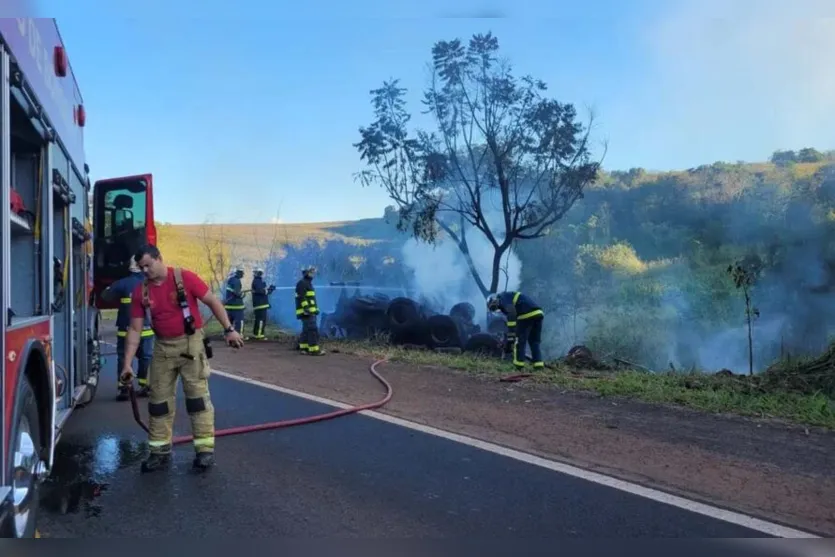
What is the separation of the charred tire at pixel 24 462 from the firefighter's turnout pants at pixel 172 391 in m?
1.44

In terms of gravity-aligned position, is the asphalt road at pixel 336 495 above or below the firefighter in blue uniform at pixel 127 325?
below

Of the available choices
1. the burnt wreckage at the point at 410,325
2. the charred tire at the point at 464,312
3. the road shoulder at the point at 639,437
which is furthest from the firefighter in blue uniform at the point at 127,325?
the charred tire at the point at 464,312

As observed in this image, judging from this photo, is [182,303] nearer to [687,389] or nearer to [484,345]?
[687,389]

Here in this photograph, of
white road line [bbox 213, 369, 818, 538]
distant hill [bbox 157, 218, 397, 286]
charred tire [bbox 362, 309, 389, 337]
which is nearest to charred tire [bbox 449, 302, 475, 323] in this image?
charred tire [bbox 362, 309, 389, 337]

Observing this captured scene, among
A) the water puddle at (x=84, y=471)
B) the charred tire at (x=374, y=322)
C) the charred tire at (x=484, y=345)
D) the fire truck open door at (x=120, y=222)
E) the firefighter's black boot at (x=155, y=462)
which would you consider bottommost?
the charred tire at (x=484, y=345)

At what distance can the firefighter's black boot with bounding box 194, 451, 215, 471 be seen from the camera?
5.06m

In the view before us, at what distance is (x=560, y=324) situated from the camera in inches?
729

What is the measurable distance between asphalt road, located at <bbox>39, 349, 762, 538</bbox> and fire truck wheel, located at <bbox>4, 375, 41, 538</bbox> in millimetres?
519

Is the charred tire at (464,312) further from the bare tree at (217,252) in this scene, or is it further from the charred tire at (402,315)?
the bare tree at (217,252)

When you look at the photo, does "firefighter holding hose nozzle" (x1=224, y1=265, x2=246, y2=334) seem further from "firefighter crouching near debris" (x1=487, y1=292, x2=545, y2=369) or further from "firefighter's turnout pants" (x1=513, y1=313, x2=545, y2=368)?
"firefighter's turnout pants" (x1=513, y1=313, x2=545, y2=368)

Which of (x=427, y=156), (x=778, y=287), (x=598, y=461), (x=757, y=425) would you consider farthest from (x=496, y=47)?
(x=598, y=461)

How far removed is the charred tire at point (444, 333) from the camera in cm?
1420

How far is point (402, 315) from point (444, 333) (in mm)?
1118

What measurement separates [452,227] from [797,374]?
32.6 feet
